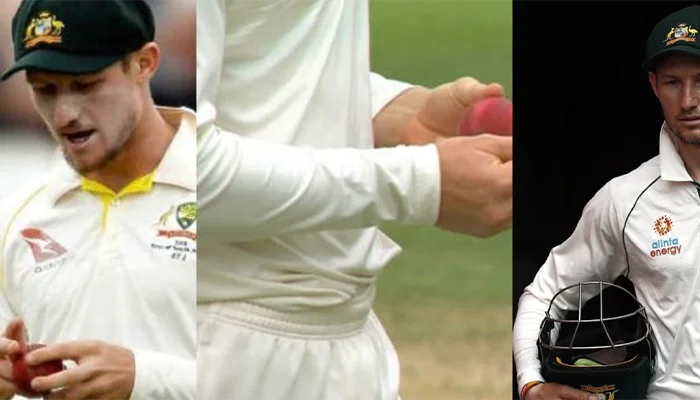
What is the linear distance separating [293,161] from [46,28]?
585 mm

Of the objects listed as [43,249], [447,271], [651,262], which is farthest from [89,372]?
[651,262]

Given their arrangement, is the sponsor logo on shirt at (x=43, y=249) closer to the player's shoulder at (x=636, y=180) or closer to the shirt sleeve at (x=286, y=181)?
the shirt sleeve at (x=286, y=181)

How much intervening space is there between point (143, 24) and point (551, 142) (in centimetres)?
131

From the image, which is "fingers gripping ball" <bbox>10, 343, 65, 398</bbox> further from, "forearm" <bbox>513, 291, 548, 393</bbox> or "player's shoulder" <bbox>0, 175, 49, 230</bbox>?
"forearm" <bbox>513, 291, 548, 393</bbox>

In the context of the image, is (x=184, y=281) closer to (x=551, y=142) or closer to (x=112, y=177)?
(x=112, y=177)

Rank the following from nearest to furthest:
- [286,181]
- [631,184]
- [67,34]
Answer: [67,34]
[286,181]
[631,184]

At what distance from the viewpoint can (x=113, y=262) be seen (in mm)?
2125

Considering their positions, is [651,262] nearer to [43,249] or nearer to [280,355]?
[280,355]

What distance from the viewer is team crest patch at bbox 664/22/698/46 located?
2.89m

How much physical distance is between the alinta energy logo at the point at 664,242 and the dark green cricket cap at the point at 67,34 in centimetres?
161

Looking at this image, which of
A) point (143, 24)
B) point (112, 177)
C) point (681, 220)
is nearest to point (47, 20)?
point (143, 24)

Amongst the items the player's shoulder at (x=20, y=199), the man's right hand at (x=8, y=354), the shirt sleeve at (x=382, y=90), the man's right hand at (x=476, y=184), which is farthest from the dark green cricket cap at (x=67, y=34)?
the man's right hand at (x=476, y=184)

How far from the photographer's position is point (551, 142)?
296cm

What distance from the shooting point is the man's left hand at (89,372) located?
2088mm
